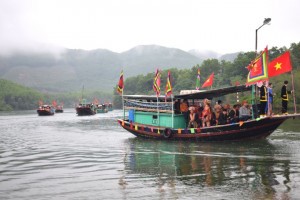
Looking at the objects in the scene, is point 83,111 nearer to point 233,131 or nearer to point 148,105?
point 148,105

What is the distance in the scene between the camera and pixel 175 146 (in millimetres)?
20625

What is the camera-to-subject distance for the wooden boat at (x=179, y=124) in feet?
66.5

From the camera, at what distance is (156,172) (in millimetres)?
12938

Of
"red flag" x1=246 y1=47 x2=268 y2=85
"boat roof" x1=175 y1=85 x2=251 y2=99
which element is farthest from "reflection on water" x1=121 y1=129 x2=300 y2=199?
"red flag" x1=246 y1=47 x2=268 y2=85

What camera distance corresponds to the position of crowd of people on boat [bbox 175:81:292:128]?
A: 19834mm

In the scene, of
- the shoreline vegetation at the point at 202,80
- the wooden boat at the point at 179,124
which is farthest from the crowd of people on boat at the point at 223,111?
the shoreline vegetation at the point at 202,80

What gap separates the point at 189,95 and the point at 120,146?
16.8ft

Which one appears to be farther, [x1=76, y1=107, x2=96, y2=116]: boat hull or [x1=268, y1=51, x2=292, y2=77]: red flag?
[x1=76, y1=107, x2=96, y2=116]: boat hull

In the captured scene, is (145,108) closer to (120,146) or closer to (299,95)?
(120,146)

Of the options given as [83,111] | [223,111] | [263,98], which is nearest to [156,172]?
[263,98]

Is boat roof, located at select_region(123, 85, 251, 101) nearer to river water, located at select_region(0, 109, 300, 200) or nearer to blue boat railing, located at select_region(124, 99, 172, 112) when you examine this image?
blue boat railing, located at select_region(124, 99, 172, 112)

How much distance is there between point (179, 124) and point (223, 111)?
9.82ft

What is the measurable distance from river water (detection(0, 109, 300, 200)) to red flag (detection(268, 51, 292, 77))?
3742mm

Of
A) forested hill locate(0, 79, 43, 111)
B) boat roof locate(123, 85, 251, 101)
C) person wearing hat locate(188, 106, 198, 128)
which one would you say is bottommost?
person wearing hat locate(188, 106, 198, 128)
